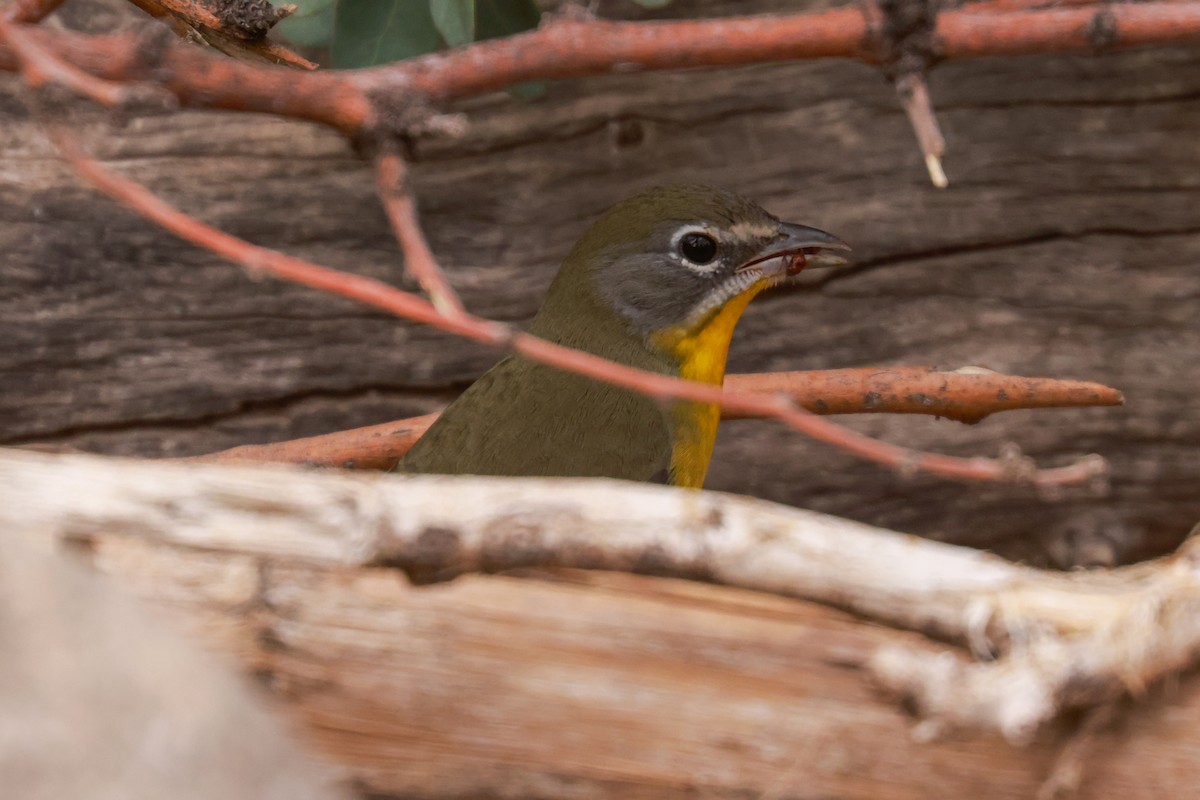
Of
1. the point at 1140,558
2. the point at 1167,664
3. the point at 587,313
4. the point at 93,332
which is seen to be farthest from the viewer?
the point at 1140,558

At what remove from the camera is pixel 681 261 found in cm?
274

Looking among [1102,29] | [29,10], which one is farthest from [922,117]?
[29,10]

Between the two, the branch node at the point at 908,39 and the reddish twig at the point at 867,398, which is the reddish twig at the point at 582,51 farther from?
the reddish twig at the point at 867,398

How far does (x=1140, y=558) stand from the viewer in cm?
324

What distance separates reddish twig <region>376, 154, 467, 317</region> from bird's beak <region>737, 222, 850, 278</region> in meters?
1.26

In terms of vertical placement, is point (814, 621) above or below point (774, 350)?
below

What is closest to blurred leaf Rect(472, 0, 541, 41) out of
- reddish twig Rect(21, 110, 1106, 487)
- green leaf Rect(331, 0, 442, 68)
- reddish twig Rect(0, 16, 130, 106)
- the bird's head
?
green leaf Rect(331, 0, 442, 68)

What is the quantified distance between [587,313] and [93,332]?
1.16 m

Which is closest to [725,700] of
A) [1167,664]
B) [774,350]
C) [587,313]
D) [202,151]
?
[1167,664]

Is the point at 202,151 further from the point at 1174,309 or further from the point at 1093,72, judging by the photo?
the point at 1174,309

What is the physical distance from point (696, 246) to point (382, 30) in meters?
0.78

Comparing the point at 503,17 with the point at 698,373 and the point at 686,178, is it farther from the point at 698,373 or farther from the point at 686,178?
the point at 698,373

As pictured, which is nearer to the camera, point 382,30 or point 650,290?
point 382,30

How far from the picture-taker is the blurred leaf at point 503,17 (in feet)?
8.39
